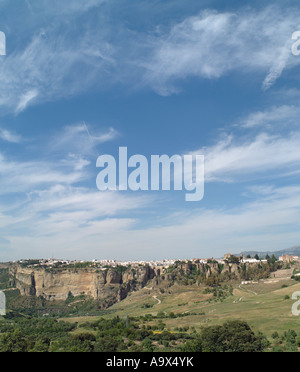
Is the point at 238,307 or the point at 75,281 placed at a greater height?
the point at 238,307

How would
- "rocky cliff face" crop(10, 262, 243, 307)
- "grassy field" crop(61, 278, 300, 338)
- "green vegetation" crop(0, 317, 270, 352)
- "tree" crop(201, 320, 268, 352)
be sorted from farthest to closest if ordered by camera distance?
"rocky cliff face" crop(10, 262, 243, 307) → "grassy field" crop(61, 278, 300, 338) → "green vegetation" crop(0, 317, 270, 352) → "tree" crop(201, 320, 268, 352)

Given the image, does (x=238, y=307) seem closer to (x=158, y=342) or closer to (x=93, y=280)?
(x=158, y=342)

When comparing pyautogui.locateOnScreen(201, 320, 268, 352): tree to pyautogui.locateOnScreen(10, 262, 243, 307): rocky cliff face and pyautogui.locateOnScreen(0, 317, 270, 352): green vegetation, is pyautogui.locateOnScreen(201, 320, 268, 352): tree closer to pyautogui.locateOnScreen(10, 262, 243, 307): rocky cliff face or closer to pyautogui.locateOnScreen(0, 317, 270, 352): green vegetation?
pyautogui.locateOnScreen(0, 317, 270, 352): green vegetation

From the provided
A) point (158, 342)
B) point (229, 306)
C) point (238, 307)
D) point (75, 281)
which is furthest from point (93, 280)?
point (158, 342)

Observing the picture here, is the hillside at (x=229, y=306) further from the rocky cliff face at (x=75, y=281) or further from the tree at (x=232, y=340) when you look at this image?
the rocky cliff face at (x=75, y=281)

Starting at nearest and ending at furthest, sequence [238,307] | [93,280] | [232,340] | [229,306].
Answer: [232,340]
[238,307]
[229,306]
[93,280]

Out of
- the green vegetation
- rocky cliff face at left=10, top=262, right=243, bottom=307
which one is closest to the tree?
the green vegetation

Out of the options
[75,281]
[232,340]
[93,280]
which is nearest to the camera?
[232,340]

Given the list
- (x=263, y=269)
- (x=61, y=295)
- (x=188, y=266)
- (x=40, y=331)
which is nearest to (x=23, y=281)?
(x=61, y=295)
